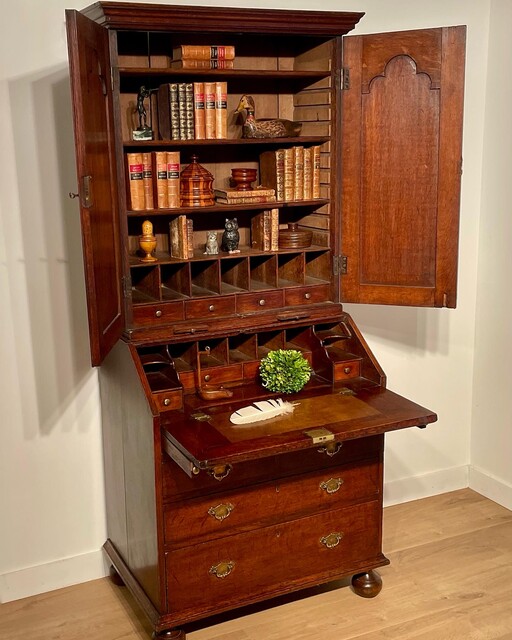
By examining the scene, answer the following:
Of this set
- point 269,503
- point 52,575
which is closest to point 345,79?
point 269,503

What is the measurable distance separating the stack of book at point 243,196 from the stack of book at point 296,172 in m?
0.06

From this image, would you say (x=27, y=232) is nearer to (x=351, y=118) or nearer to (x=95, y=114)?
(x=95, y=114)

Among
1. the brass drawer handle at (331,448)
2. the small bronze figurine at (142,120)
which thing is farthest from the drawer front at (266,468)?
the small bronze figurine at (142,120)

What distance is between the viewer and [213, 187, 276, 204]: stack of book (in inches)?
112

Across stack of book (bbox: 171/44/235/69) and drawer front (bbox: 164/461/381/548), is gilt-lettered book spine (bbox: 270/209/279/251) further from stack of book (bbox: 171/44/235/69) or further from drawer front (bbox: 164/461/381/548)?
drawer front (bbox: 164/461/381/548)

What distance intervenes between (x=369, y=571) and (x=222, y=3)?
221 centimetres

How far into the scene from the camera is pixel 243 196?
9.44 ft

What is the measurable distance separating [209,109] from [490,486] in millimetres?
2270

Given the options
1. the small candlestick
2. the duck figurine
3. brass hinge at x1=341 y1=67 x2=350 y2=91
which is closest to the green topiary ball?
the small candlestick

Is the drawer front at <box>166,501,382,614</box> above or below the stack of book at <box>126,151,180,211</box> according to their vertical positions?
below

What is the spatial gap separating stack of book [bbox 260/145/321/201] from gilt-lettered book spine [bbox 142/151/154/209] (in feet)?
1.62

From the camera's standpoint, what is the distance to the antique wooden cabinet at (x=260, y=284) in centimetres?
258

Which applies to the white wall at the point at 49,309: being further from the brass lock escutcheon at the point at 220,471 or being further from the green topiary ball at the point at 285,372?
the brass lock escutcheon at the point at 220,471

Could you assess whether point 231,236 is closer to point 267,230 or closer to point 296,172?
point 267,230
